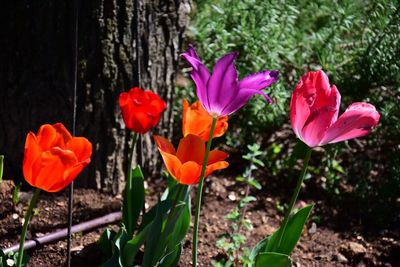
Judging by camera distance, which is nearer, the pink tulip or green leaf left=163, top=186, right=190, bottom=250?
the pink tulip

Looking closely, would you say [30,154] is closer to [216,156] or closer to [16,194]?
[216,156]

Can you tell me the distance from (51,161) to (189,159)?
1.40ft

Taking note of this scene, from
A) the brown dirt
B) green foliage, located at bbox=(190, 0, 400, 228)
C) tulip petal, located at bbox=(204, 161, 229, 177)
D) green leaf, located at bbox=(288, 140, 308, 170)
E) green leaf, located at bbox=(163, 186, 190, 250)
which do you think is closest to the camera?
tulip petal, located at bbox=(204, 161, 229, 177)

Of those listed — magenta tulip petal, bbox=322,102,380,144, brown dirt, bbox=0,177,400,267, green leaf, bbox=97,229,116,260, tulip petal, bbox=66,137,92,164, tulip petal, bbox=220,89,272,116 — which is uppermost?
tulip petal, bbox=220,89,272,116

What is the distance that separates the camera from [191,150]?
178 cm

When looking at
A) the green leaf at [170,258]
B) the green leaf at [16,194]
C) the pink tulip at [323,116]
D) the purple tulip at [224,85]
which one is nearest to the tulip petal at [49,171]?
the purple tulip at [224,85]

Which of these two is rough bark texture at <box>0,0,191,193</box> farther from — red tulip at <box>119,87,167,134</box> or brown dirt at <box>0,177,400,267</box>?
red tulip at <box>119,87,167,134</box>

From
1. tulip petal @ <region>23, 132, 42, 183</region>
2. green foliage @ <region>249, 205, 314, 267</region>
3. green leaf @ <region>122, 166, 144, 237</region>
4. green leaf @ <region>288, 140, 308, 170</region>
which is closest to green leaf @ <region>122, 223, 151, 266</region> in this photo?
green leaf @ <region>122, 166, 144, 237</region>

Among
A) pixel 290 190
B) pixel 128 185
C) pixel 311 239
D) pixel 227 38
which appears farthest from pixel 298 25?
pixel 128 185

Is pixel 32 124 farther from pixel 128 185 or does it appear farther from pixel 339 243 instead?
pixel 339 243

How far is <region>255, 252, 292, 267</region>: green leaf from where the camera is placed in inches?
65.8

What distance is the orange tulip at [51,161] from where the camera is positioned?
1.50 m

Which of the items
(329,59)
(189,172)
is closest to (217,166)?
(189,172)

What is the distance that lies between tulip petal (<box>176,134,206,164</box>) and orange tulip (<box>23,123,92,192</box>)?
0.30m
